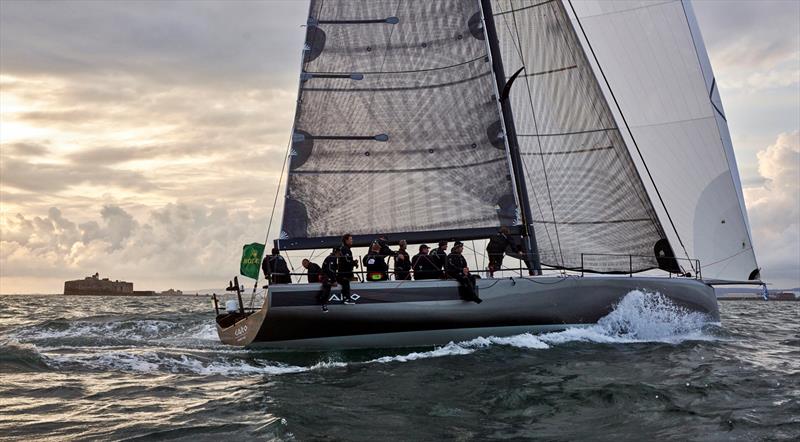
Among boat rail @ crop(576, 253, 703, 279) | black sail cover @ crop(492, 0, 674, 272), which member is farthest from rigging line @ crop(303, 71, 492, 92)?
boat rail @ crop(576, 253, 703, 279)

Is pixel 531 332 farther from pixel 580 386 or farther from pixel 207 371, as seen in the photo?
pixel 207 371

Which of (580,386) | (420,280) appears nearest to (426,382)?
(580,386)

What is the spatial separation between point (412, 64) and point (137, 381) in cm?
909

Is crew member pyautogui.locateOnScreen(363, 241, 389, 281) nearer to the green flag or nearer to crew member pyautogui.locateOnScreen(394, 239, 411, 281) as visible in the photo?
crew member pyautogui.locateOnScreen(394, 239, 411, 281)

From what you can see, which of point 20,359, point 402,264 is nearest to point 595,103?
point 402,264

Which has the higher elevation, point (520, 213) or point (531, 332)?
point (520, 213)

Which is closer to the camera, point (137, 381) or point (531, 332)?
point (137, 381)

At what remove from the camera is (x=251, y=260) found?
1420cm

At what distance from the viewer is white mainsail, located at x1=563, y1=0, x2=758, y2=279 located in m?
16.5

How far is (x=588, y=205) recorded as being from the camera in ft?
53.1

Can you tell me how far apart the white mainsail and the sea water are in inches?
87.6

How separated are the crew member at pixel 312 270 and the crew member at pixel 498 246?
3.62 meters

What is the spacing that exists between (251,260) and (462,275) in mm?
4103

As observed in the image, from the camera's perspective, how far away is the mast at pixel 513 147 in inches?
616
